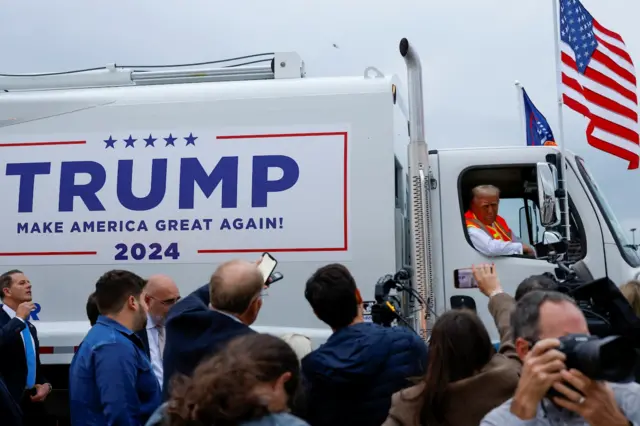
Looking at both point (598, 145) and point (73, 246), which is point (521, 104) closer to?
point (598, 145)

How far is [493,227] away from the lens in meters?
5.63

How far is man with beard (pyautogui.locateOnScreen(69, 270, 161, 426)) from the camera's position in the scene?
Answer: 3.30 meters

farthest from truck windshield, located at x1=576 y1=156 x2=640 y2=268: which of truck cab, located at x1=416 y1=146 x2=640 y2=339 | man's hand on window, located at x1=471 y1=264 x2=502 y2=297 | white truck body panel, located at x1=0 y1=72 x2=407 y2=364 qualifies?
Result: man's hand on window, located at x1=471 y1=264 x2=502 y2=297

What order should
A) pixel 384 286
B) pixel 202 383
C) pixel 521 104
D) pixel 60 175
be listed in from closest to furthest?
pixel 202 383
pixel 384 286
pixel 60 175
pixel 521 104

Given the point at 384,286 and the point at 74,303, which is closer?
the point at 384,286

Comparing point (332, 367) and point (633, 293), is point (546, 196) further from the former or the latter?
point (332, 367)

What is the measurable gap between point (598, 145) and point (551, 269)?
1462mm

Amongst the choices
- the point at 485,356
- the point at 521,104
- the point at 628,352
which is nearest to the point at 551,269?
the point at 485,356

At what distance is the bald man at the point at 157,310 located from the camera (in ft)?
14.5

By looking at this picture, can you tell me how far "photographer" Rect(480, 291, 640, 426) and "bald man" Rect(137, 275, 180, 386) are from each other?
273cm

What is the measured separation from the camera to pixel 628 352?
162cm

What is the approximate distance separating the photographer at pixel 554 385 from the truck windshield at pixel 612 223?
3.71 metres

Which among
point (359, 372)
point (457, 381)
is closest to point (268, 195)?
point (359, 372)

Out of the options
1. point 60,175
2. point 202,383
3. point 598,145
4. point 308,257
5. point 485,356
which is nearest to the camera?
point 202,383
